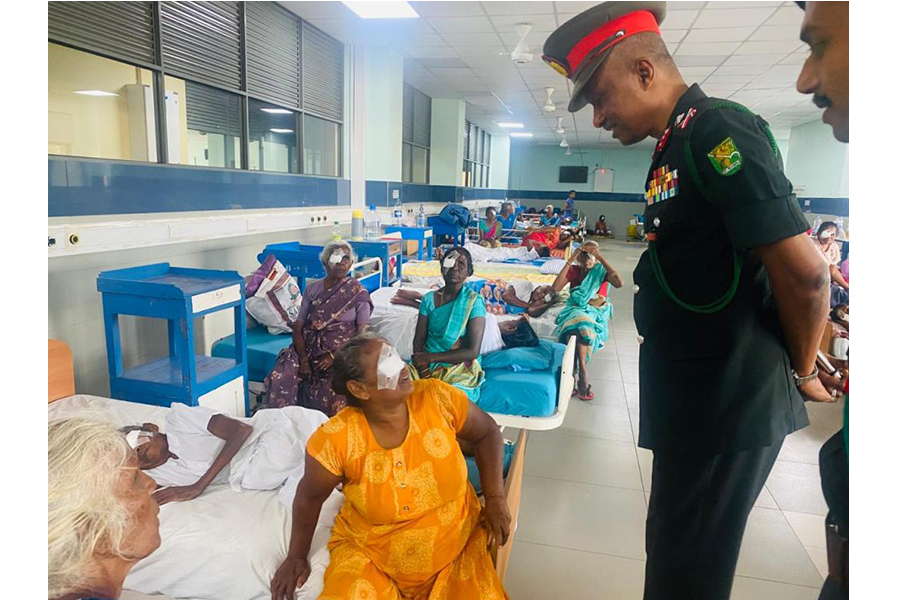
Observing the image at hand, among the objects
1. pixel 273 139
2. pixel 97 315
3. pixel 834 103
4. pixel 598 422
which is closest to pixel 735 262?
pixel 834 103

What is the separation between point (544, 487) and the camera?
2.89 metres

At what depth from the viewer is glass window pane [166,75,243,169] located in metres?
3.62

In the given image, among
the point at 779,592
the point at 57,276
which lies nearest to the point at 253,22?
the point at 57,276

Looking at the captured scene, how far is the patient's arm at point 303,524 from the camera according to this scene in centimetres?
149

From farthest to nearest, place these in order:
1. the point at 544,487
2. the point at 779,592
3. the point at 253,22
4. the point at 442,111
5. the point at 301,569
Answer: the point at 442,111 → the point at 253,22 → the point at 544,487 → the point at 779,592 → the point at 301,569

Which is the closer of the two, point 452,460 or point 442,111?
point 452,460

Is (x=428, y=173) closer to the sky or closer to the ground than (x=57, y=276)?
closer to the sky

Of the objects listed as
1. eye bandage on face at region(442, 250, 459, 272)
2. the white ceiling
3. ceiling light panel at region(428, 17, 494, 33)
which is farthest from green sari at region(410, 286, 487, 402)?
ceiling light panel at region(428, 17, 494, 33)

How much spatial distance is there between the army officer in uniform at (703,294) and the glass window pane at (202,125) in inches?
130

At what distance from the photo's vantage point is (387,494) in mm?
1511

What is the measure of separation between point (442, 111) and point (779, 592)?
29.2ft
